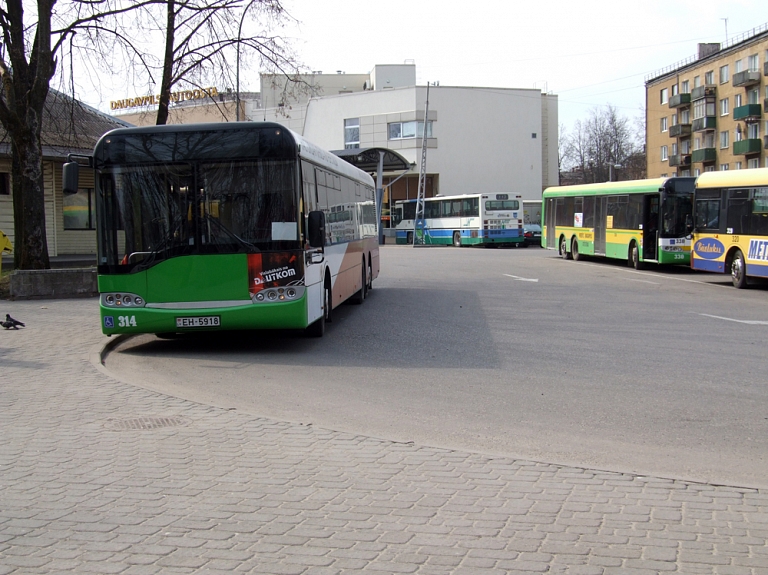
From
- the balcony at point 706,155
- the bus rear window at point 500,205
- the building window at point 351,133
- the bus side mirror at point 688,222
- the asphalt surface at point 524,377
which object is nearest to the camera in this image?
the asphalt surface at point 524,377

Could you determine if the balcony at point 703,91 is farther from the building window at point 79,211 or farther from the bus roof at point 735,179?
the building window at point 79,211

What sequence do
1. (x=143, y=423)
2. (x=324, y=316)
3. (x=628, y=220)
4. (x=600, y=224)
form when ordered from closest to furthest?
(x=143, y=423), (x=324, y=316), (x=628, y=220), (x=600, y=224)

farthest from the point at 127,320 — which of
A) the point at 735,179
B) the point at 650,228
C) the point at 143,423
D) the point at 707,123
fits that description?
the point at 707,123

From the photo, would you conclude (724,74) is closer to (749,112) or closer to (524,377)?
(749,112)

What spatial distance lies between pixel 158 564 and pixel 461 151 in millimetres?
63752

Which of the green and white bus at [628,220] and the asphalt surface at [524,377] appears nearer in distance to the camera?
the asphalt surface at [524,377]

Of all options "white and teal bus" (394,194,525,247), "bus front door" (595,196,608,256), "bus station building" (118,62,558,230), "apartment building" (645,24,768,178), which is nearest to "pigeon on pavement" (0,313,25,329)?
"bus front door" (595,196,608,256)

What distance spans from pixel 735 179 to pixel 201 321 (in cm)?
1577

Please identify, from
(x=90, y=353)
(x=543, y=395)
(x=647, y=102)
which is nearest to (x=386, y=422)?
(x=543, y=395)

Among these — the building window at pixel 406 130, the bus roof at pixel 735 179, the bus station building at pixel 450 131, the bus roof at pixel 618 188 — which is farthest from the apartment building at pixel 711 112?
the bus roof at pixel 735 179

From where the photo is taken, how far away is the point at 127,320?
430 inches

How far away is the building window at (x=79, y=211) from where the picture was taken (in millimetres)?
32003

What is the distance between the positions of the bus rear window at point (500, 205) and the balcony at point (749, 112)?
33.3 m

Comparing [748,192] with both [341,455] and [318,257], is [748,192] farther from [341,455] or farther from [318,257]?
[341,455]
